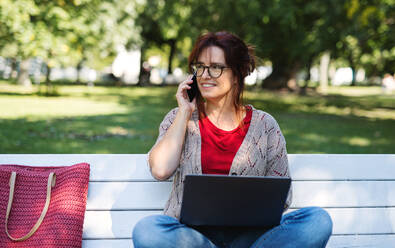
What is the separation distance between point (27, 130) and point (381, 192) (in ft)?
28.3

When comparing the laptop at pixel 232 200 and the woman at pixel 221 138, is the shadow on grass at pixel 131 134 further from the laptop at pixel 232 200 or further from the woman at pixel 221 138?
the laptop at pixel 232 200

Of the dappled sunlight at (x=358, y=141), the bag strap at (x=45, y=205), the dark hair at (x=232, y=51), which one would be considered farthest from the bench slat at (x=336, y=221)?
the dappled sunlight at (x=358, y=141)

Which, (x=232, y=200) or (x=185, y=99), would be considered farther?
(x=185, y=99)

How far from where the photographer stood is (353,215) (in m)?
3.07

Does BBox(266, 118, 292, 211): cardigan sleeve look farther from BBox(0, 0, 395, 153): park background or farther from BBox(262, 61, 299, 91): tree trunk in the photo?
BBox(262, 61, 299, 91): tree trunk

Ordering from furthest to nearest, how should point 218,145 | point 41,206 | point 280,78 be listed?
point 280,78 → point 218,145 → point 41,206

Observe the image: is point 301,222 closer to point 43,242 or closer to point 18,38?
point 43,242

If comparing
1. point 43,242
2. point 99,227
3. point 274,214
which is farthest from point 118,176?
point 274,214

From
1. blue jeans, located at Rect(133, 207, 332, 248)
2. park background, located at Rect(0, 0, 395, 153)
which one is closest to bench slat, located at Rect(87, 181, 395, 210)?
blue jeans, located at Rect(133, 207, 332, 248)

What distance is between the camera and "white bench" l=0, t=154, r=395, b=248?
9.37ft

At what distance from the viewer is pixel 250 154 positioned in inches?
109

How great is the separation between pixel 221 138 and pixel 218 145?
0.06 meters

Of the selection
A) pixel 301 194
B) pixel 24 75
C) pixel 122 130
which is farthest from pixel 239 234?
pixel 24 75

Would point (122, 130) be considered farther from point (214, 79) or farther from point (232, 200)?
point (232, 200)
